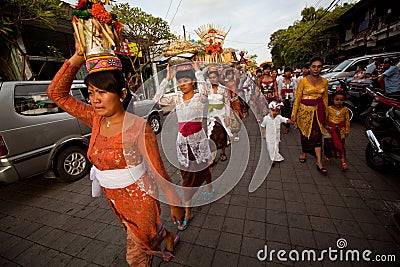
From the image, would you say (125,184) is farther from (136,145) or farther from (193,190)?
(193,190)

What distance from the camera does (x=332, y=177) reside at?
3152mm

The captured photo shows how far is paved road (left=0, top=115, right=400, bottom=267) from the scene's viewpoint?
1991mm

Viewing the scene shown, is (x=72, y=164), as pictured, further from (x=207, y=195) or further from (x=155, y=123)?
(x=155, y=123)

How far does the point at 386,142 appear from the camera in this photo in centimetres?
299

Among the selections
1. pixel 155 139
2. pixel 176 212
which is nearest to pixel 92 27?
pixel 155 139

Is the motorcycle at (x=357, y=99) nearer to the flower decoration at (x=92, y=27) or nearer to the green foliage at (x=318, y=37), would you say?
the flower decoration at (x=92, y=27)

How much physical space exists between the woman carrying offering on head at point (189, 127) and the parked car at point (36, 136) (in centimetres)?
147

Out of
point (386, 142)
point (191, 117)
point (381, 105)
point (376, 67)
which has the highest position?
point (376, 67)

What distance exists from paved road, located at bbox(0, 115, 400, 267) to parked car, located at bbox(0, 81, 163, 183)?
0.58 metres

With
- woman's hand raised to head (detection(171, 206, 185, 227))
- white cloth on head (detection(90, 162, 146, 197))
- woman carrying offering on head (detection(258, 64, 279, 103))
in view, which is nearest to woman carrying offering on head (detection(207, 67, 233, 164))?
woman carrying offering on head (detection(258, 64, 279, 103))

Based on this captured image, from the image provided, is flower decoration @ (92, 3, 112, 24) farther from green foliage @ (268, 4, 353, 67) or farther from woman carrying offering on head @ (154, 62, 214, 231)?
green foliage @ (268, 4, 353, 67)

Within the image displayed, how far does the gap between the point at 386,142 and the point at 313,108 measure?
1160mm

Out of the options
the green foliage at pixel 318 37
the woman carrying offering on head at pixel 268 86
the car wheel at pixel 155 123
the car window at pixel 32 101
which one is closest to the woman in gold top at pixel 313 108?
the woman carrying offering on head at pixel 268 86

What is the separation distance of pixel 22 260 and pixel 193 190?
2112 mm
